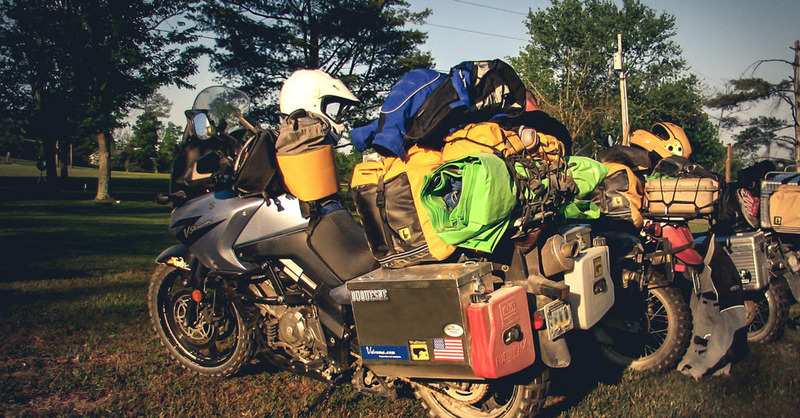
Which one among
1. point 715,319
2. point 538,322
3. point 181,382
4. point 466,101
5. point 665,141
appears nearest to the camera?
point 538,322

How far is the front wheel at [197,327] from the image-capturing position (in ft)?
13.8

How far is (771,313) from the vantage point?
558cm

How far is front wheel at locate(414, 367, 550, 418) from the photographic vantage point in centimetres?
302

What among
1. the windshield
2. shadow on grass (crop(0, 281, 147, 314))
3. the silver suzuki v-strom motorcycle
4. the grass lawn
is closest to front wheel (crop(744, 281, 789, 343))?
the grass lawn

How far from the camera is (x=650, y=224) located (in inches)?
188

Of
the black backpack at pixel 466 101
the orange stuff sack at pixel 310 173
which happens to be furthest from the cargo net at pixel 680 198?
the orange stuff sack at pixel 310 173

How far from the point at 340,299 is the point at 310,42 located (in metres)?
23.4

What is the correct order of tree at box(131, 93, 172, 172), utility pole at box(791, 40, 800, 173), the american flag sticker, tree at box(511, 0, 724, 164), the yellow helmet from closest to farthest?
the american flag sticker, the yellow helmet, utility pole at box(791, 40, 800, 173), tree at box(511, 0, 724, 164), tree at box(131, 93, 172, 172)

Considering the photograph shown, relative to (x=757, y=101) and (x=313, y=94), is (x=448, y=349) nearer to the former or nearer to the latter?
(x=313, y=94)

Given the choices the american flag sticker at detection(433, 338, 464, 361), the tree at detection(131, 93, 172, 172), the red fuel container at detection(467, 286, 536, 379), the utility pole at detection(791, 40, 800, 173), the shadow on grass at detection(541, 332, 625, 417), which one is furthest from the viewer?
the tree at detection(131, 93, 172, 172)

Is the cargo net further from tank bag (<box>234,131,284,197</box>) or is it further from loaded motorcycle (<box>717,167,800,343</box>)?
tank bag (<box>234,131,284,197</box>)

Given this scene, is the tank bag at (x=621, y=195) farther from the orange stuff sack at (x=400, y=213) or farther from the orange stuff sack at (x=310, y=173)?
the orange stuff sack at (x=310, y=173)

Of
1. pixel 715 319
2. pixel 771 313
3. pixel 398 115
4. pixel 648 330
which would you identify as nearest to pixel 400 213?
pixel 398 115

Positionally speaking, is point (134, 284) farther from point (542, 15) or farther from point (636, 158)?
point (542, 15)
